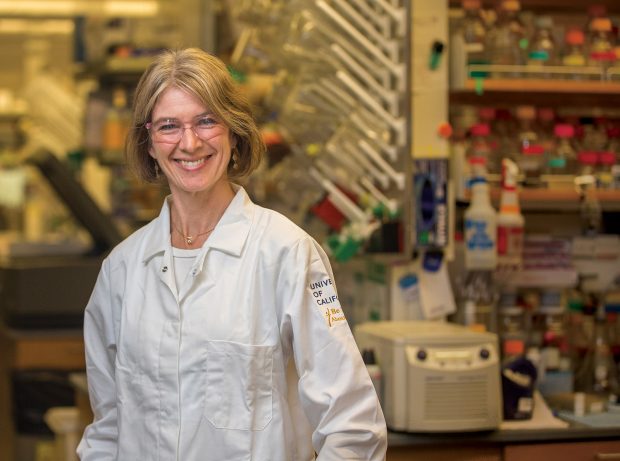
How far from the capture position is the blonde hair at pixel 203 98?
7.18ft

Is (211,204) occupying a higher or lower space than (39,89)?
lower

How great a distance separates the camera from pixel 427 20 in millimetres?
3816

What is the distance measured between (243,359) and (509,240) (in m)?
1.87

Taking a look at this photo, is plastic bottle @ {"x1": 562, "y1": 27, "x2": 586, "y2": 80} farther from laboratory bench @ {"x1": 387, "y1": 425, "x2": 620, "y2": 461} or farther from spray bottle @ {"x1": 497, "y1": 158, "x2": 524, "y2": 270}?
laboratory bench @ {"x1": 387, "y1": 425, "x2": 620, "y2": 461}

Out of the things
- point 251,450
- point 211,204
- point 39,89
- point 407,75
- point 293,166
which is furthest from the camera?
point 39,89

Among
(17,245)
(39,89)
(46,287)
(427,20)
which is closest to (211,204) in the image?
(427,20)

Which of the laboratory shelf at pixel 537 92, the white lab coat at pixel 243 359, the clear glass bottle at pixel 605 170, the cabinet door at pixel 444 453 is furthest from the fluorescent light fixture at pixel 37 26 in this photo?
the white lab coat at pixel 243 359

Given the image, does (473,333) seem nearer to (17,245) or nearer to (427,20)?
(427,20)

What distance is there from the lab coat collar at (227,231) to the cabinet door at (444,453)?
4.21 feet

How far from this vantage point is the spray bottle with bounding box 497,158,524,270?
378 cm

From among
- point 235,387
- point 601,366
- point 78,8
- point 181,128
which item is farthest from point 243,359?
point 78,8

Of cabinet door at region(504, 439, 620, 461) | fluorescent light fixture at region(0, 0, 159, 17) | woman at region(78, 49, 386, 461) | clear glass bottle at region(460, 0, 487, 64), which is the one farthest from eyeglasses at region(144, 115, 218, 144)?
fluorescent light fixture at region(0, 0, 159, 17)

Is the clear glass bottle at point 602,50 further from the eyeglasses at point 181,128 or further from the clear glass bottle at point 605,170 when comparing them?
the eyeglasses at point 181,128

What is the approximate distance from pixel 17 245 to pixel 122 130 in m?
0.88
